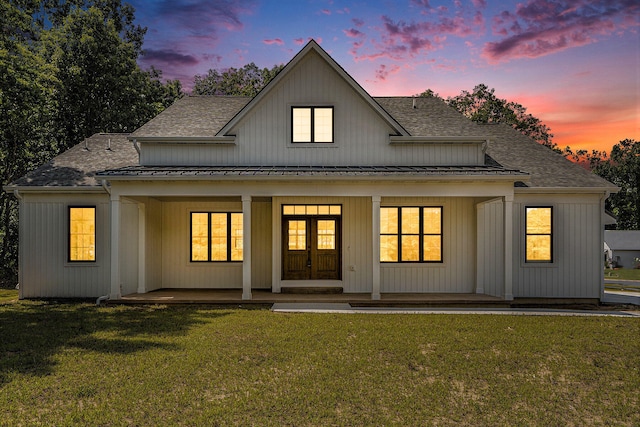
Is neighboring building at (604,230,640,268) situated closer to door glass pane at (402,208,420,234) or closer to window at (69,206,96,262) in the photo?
door glass pane at (402,208,420,234)

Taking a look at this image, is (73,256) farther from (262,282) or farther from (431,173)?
(431,173)

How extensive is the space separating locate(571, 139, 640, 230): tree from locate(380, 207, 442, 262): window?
55.9 metres

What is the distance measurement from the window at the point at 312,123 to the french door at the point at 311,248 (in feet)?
8.09

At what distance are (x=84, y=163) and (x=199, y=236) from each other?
4.64 metres

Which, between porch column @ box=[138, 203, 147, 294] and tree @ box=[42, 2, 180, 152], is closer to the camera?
porch column @ box=[138, 203, 147, 294]

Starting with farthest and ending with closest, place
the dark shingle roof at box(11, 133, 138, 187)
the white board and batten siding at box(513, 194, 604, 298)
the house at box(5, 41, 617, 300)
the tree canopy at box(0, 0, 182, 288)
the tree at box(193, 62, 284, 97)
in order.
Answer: the tree at box(193, 62, 284, 97), the tree canopy at box(0, 0, 182, 288), the dark shingle roof at box(11, 133, 138, 187), the white board and batten siding at box(513, 194, 604, 298), the house at box(5, 41, 617, 300)

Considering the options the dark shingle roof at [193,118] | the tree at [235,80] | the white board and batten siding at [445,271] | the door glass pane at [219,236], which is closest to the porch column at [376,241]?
the white board and batten siding at [445,271]

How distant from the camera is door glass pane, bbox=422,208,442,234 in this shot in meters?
13.2

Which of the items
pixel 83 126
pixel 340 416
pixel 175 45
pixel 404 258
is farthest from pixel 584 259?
pixel 175 45

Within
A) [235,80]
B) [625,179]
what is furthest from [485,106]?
[625,179]

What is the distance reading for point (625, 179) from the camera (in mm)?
62094

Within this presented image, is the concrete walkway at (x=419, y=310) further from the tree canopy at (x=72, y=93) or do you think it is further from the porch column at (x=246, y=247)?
the tree canopy at (x=72, y=93)

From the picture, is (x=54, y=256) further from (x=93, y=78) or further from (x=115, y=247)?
(x=93, y=78)

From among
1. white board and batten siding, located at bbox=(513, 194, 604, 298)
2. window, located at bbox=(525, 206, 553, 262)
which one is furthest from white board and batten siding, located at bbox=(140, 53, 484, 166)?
white board and batten siding, located at bbox=(513, 194, 604, 298)
